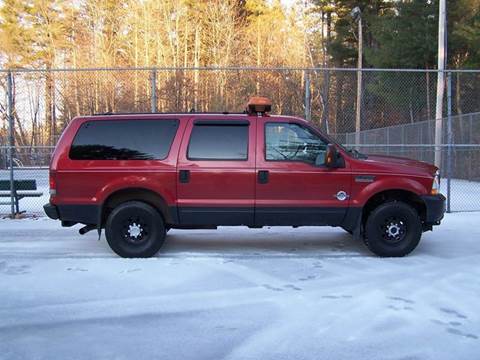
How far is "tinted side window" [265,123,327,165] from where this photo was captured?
6738 millimetres

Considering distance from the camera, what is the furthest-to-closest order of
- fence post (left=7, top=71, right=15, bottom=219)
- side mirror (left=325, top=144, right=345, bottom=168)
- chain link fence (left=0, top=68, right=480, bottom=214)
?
chain link fence (left=0, top=68, right=480, bottom=214) < fence post (left=7, top=71, right=15, bottom=219) < side mirror (left=325, top=144, right=345, bottom=168)

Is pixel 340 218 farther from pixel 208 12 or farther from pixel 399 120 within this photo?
pixel 208 12

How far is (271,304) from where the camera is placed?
4.91 metres

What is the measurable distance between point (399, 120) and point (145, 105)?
11887mm

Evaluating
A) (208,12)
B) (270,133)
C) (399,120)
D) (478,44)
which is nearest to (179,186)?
(270,133)

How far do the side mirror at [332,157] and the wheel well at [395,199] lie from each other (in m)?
0.73

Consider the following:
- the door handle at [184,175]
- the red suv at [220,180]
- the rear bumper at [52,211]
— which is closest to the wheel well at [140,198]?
the red suv at [220,180]

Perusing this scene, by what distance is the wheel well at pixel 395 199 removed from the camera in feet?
22.5

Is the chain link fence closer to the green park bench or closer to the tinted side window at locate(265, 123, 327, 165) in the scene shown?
the green park bench

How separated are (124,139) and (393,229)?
13.0 feet

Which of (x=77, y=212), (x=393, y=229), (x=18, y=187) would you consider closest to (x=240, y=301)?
(x=393, y=229)

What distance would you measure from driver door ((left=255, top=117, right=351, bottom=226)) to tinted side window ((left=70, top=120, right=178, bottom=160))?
4.38 ft

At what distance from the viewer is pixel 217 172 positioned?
262 inches

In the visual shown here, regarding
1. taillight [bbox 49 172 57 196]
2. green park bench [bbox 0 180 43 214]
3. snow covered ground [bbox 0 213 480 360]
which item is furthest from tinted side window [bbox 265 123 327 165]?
green park bench [bbox 0 180 43 214]
